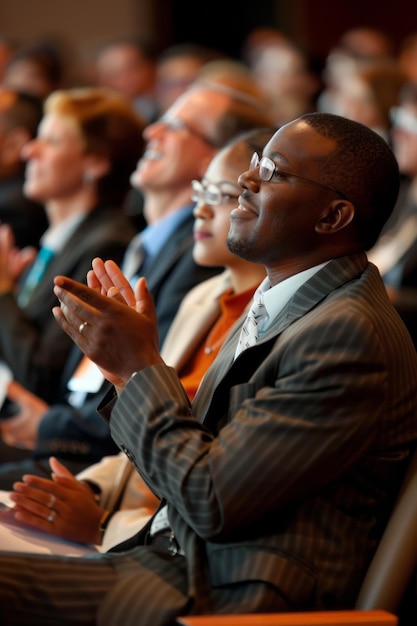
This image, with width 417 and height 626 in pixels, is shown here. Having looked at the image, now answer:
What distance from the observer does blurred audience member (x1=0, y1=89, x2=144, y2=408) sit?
3.35 meters

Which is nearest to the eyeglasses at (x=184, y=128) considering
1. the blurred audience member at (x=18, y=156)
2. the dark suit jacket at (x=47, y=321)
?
the dark suit jacket at (x=47, y=321)

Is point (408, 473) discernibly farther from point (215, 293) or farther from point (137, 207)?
point (137, 207)

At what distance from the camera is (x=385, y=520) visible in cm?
158

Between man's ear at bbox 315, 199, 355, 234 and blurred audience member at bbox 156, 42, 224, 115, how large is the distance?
4.26 metres

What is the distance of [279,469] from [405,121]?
297cm

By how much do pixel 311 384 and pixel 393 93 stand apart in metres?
3.53

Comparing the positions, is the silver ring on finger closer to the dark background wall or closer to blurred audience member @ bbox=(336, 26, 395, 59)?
blurred audience member @ bbox=(336, 26, 395, 59)

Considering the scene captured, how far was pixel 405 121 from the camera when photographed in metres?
4.15

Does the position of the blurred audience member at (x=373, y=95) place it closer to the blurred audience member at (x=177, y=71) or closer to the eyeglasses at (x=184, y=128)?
the blurred audience member at (x=177, y=71)

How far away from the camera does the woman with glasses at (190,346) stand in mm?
2014

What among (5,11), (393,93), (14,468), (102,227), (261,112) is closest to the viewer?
(14,468)

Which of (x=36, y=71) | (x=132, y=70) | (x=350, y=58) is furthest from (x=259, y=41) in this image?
(x=36, y=71)

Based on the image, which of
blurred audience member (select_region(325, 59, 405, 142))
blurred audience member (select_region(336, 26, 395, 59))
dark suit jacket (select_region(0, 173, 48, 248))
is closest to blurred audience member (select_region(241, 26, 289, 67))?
blurred audience member (select_region(336, 26, 395, 59))

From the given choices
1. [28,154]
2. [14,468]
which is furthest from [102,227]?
[14,468]
